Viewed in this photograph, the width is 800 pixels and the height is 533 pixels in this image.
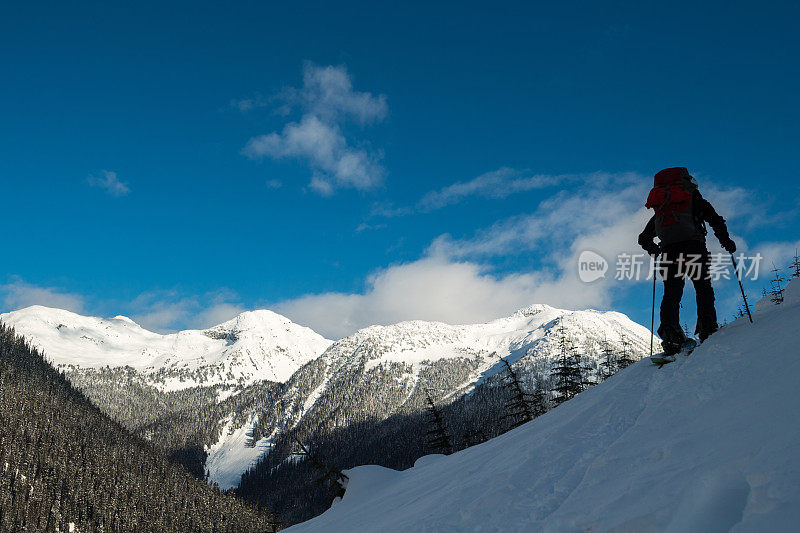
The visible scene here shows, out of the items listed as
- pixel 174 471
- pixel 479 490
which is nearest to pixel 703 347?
pixel 479 490

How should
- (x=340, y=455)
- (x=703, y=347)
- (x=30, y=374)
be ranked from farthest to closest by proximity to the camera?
(x=340, y=455)
(x=30, y=374)
(x=703, y=347)

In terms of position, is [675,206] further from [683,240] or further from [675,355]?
[675,355]

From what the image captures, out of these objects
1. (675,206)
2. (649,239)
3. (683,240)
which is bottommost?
(683,240)

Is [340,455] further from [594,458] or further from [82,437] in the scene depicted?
[594,458]

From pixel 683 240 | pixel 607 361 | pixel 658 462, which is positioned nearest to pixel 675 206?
pixel 683 240

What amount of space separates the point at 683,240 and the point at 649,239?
0.82m

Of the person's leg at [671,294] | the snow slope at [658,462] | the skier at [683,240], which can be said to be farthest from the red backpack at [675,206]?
the snow slope at [658,462]

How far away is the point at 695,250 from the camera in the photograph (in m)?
7.47

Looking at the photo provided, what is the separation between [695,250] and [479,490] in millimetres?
5907

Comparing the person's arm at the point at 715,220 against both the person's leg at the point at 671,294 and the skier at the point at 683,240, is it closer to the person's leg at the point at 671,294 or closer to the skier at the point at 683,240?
the skier at the point at 683,240

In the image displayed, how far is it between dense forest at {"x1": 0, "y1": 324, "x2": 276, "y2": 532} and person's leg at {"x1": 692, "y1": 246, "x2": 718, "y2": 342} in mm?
85401

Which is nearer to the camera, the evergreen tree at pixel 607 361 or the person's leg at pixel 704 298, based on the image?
the person's leg at pixel 704 298

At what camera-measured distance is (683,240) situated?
24.6 feet

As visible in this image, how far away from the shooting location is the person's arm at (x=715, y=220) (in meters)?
7.59
